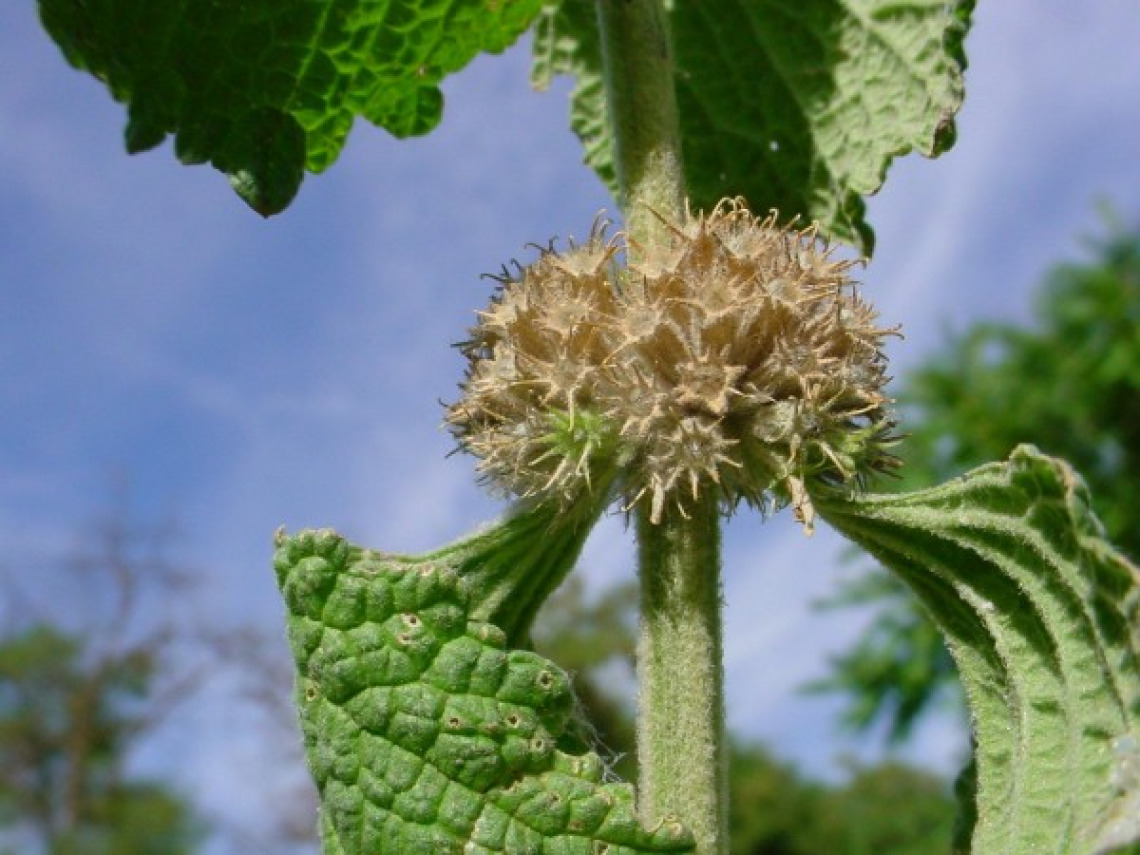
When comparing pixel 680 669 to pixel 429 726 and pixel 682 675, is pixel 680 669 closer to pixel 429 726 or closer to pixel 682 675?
pixel 682 675

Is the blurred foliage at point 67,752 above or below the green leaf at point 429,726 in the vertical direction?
above

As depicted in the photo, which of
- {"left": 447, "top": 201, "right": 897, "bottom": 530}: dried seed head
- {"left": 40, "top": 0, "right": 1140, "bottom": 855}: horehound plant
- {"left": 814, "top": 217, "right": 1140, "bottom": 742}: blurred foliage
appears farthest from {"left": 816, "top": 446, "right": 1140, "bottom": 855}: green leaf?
{"left": 814, "top": 217, "right": 1140, "bottom": 742}: blurred foliage

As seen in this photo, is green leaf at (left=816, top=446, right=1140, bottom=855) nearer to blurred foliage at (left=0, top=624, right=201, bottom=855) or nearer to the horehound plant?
the horehound plant

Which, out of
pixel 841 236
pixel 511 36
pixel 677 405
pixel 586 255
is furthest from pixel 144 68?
pixel 841 236

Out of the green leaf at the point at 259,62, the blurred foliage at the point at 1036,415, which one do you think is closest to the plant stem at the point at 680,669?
the green leaf at the point at 259,62

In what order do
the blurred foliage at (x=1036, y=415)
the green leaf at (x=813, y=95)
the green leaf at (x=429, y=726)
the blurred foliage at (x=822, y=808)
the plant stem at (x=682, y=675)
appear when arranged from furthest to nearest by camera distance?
the blurred foliage at (x=822, y=808) < the blurred foliage at (x=1036, y=415) < the green leaf at (x=813, y=95) < the plant stem at (x=682, y=675) < the green leaf at (x=429, y=726)

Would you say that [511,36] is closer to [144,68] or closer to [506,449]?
[144,68]

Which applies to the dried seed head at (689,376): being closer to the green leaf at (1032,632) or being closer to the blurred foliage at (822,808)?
the green leaf at (1032,632)
